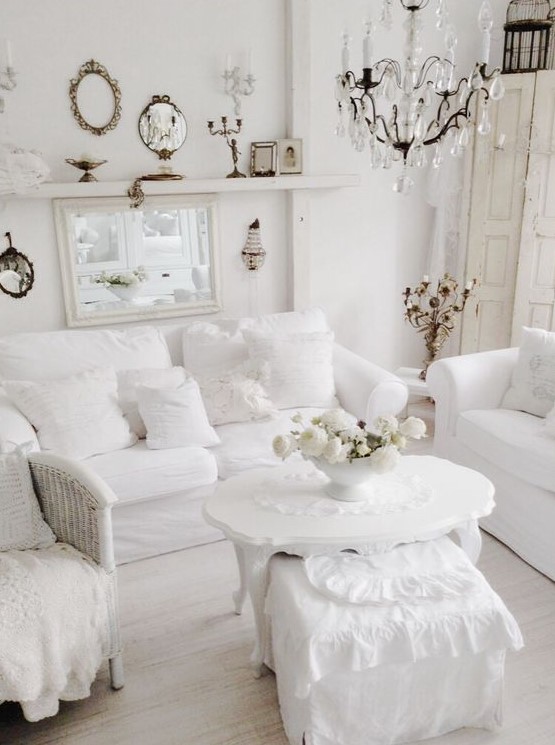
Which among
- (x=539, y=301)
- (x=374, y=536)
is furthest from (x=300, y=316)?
(x=374, y=536)

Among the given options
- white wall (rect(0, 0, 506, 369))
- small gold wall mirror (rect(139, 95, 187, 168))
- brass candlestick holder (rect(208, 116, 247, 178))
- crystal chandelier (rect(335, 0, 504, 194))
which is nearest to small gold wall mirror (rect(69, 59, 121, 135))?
white wall (rect(0, 0, 506, 369))

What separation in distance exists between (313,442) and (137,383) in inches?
54.2

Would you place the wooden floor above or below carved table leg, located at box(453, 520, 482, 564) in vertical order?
below

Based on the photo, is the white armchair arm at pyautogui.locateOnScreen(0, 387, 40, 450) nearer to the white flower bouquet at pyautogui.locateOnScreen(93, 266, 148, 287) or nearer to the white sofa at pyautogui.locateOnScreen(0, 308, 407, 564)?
the white sofa at pyautogui.locateOnScreen(0, 308, 407, 564)

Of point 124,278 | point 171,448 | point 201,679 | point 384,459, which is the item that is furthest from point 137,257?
point 201,679

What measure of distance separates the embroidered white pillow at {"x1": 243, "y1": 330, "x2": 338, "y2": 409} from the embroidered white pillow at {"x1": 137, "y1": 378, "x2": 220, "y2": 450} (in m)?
0.50

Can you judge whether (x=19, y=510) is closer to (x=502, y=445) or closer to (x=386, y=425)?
(x=386, y=425)

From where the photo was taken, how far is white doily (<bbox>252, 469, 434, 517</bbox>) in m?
2.33

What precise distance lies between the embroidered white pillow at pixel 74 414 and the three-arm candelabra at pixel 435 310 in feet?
6.86

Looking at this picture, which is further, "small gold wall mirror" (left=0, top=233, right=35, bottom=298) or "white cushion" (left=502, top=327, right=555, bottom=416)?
"small gold wall mirror" (left=0, top=233, right=35, bottom=298)

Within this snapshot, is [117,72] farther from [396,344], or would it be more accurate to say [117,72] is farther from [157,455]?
[396,344]

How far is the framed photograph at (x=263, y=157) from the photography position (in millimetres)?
4008

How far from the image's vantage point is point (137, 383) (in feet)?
11.0

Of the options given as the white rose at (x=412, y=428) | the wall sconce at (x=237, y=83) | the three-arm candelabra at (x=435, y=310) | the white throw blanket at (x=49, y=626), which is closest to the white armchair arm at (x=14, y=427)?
the white throw blanket at (x=49, y=626)
